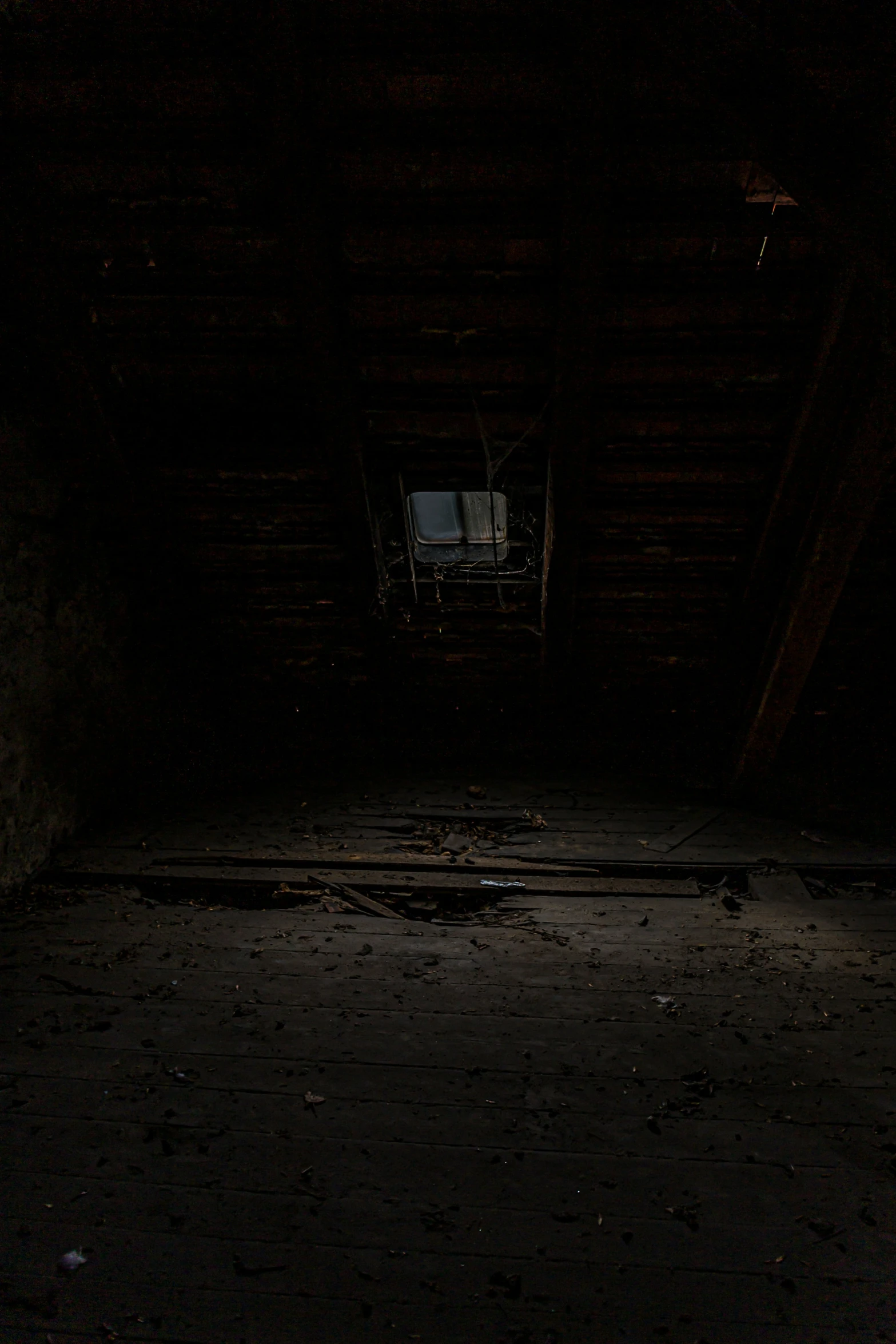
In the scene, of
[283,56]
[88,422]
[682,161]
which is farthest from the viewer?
[88,422]

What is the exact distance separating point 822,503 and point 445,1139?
10.5ft

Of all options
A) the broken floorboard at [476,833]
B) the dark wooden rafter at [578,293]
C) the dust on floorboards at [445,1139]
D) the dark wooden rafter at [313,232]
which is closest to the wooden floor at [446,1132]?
the dust on floorboards at [445,1139]

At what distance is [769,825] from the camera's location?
437 centimetres

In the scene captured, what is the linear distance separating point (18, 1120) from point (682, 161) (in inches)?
148

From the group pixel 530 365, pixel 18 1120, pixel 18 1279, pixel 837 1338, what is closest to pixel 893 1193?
pixel 837 1338

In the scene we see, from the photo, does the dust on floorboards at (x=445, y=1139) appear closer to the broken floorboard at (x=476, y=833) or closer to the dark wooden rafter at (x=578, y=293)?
the broken floorboard at (x=476, y=833)

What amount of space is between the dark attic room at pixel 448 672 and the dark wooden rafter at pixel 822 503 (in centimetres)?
3

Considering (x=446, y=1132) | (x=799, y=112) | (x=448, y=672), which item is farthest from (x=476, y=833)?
(x=799, y=112)

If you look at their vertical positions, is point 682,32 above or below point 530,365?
above

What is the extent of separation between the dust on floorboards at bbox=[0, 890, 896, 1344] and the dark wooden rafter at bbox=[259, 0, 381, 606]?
236cm

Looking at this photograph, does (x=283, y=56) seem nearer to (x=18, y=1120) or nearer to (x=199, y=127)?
(x=199, y=127)

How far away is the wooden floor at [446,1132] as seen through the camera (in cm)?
145

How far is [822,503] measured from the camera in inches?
142

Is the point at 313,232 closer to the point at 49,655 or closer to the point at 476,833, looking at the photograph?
the point at 49,655
